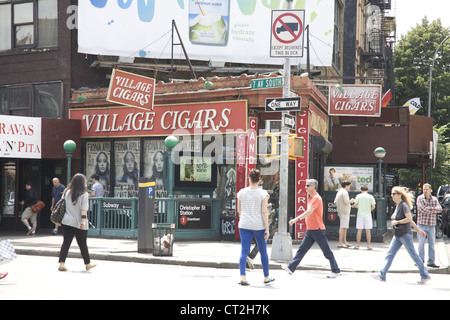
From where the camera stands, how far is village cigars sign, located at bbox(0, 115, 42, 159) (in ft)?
64.2

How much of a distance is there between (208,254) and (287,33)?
532cm

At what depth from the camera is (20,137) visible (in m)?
20.0

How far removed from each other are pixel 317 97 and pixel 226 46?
16.7ft

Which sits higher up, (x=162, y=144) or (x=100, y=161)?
(x=162, y=144)

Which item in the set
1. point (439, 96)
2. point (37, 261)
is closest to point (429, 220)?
point (37, 261)

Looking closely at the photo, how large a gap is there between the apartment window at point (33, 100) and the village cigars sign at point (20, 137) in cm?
178

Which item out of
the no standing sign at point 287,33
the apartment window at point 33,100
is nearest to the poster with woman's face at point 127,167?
the apartment window at point 33,100

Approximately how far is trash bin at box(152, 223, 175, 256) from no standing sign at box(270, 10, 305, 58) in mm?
4500

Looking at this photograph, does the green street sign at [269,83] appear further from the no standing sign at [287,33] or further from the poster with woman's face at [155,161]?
the poster with woman's face at [155,161]

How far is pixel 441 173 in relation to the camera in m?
39.7

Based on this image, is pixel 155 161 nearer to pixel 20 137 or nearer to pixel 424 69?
pixel 20 137

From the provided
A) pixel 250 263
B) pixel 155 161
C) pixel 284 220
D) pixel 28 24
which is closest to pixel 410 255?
pixel 250 263

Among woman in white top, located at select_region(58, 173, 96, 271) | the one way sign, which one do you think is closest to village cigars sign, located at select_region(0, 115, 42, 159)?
woman in white top, located at select_region(58, 173, 96, 271)
